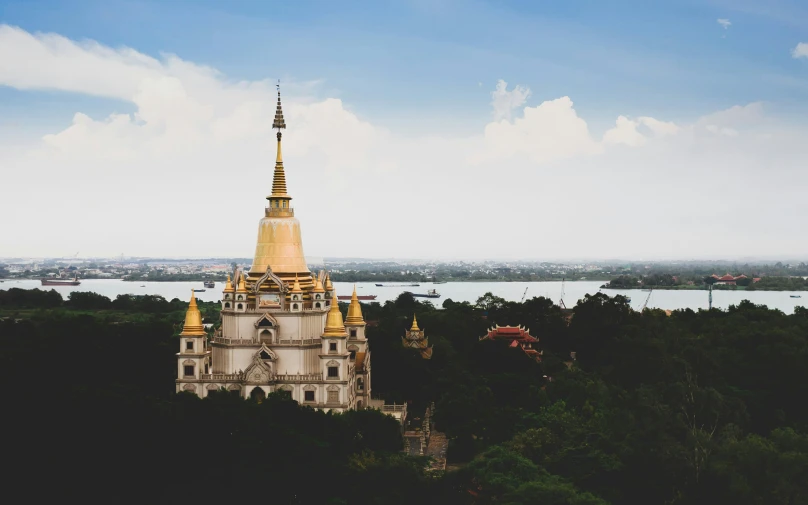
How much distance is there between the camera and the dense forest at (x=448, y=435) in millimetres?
24641

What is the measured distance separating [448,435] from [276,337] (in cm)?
805

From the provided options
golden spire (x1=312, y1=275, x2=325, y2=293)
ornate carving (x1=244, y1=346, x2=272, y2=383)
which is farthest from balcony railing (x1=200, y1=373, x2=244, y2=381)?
golden spire (x1=312, y1=275, x2=325, y2=293)

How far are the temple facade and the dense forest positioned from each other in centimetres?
312

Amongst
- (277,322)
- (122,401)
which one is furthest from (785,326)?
(122,401)

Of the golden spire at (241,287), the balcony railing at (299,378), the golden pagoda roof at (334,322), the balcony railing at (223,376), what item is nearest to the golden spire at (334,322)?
the golden pagoda roof at (334,322)

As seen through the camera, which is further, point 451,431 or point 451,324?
point 451,324

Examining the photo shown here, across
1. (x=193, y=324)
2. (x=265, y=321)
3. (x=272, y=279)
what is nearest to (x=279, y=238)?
(x=272, y=279)

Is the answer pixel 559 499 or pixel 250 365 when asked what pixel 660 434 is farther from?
pixel 250 365

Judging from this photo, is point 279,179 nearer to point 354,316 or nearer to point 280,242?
point 280,242

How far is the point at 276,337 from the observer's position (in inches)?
1383

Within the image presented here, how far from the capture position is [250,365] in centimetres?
3456

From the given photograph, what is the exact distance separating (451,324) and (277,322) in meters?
28.3

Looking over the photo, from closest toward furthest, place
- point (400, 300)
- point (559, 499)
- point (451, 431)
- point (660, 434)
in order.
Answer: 1. point (559, 499)
2. point (660, 434)
3. point (451, 431)
4. point (400, 300)

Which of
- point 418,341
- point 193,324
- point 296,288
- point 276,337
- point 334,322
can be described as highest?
point 296,288
